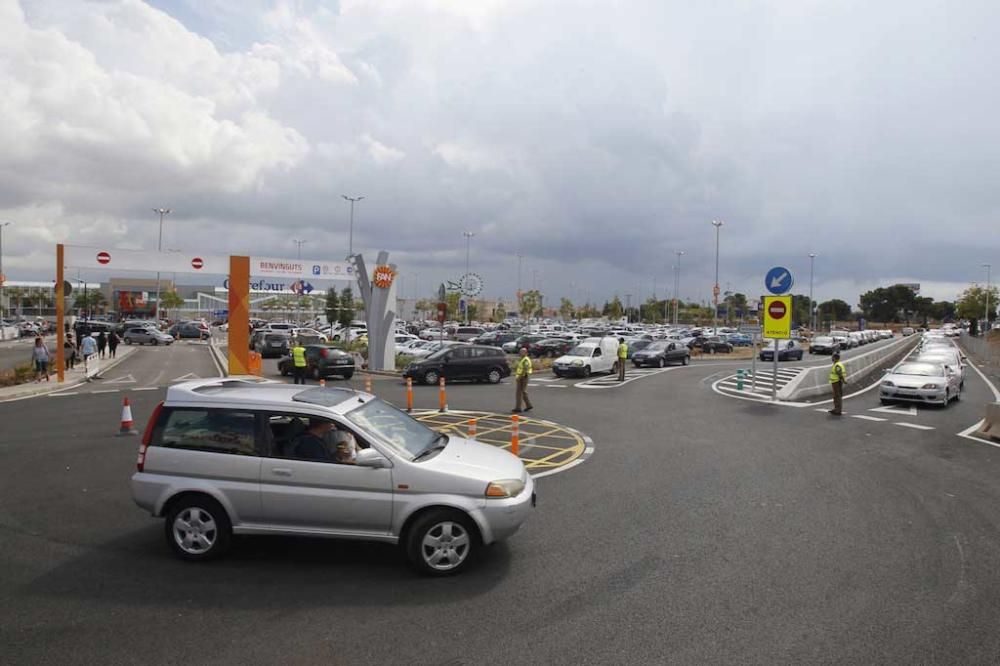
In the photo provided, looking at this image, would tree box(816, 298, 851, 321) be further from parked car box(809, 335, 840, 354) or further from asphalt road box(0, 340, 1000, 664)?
asphalt road box(0, 340, 1000, 664)

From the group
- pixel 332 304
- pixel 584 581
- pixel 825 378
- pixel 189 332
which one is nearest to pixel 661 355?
pixel 825 378

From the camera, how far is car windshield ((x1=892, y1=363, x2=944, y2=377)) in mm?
19595

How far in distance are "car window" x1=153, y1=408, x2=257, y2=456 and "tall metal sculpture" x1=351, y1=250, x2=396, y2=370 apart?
78.2ft

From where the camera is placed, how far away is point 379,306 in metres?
30.0

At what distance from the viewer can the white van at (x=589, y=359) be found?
90.5 feet

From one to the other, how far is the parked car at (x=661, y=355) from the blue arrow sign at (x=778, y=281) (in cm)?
1442

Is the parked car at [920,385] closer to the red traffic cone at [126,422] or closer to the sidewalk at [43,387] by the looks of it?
the red traffic cone at [126,422]

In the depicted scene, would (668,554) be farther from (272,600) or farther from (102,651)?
(102,651)

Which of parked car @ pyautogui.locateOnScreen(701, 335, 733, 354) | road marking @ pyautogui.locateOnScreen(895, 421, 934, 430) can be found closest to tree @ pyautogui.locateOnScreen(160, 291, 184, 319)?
parked car @ pyautogui.locateOnScreen(701, 335, 733, 354)

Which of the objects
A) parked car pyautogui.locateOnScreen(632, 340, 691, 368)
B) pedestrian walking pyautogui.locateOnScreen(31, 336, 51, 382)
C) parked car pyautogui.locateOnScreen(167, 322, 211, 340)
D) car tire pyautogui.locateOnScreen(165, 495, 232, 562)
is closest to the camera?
car tire pyautogui.locateOnScreen(165, 495, 232, 562)

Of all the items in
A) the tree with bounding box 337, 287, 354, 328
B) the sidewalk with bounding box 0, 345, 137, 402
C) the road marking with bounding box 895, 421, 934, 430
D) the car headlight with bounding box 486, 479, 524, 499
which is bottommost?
the sidewalk with bounding box 0, 345, 137, 402

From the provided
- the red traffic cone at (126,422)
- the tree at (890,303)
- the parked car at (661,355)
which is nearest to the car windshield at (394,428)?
the red traffic cone at (126,422)

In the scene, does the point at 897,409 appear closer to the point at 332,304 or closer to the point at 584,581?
the point at 584,581

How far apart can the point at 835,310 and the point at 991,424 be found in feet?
498
